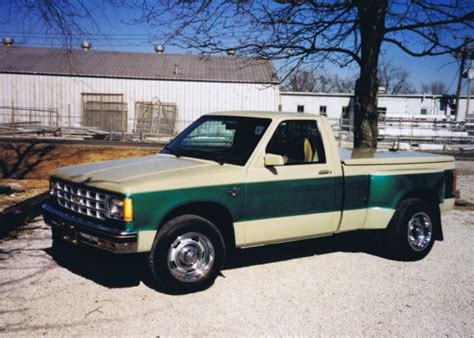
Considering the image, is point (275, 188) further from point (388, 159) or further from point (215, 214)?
point (388, 159)

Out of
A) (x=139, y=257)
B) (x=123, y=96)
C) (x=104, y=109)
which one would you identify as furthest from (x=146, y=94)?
(x=139, y=257)

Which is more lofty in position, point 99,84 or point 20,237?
point 99,84

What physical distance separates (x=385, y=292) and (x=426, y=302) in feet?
1.36

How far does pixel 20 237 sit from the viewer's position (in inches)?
Result: 263

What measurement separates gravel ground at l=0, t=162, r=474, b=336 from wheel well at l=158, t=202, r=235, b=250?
1.70ft

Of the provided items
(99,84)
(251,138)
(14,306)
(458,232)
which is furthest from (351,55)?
(99,84)

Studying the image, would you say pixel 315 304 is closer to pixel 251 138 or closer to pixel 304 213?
pixel 304 213

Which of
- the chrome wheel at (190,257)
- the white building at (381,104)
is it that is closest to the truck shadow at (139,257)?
the chrome wheel at (190,257)

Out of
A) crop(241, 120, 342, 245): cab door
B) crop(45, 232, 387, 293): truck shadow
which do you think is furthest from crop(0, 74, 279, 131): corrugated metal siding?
crop(241, 120, 342, 245): cab door

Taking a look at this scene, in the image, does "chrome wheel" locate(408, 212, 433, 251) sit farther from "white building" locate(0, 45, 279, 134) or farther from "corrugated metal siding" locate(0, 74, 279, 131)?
"corrugated metal siding" locate(0, 74, 279, 131)

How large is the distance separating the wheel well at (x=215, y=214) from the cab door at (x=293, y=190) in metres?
0.18

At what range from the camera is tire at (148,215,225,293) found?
15.4 feet

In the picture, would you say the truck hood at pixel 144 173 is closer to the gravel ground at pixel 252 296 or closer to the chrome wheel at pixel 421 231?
the gravel ground at pixel 252 296

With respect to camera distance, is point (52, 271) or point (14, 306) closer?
point (14, 306)
